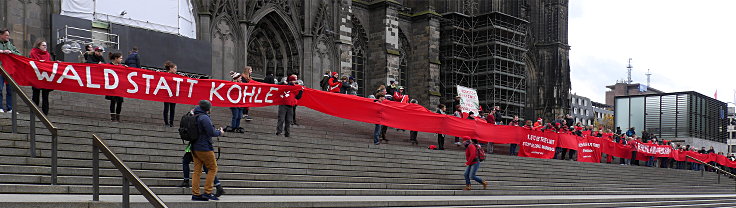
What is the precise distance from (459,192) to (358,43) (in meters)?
25.3

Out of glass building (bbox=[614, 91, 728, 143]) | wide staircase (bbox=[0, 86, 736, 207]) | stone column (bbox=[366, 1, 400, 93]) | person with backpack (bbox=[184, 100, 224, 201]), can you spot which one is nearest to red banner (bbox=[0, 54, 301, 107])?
wide staircase (bbox=[0, 86, 736, 207])

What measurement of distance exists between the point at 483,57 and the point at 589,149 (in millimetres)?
18985

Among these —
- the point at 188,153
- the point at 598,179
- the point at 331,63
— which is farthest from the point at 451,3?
the point at 188,153

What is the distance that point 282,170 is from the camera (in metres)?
14.3

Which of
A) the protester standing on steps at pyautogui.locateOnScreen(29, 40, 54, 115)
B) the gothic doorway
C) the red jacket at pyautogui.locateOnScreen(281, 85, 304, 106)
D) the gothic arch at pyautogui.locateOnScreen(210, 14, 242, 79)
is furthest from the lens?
the gothic doorway

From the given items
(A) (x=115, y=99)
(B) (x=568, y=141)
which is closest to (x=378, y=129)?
(A) (x=115, y=99)

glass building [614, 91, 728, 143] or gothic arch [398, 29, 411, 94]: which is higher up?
gothic arch [398, 29, 411, 94]

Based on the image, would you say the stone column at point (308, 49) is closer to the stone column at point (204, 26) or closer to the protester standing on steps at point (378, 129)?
the stone column at point (204, 26)

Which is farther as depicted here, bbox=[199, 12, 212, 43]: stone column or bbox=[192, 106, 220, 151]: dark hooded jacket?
bbox=[199, 12, 212, 43]: stone column

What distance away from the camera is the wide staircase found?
10.7 m

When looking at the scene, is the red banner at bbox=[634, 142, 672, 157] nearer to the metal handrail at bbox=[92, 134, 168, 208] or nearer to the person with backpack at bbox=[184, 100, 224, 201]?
the person with backpack at bbox=[184, 100, 224, 201]

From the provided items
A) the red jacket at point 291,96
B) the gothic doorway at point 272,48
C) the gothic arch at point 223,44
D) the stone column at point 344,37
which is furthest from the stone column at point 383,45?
the red jacket at point 291,96

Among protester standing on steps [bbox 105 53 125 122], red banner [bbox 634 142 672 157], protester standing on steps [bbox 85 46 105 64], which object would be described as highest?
protester standing on steps [bbox 85 46 105 64]

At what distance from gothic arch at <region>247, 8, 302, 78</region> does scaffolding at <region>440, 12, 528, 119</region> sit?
13769 millimetres
